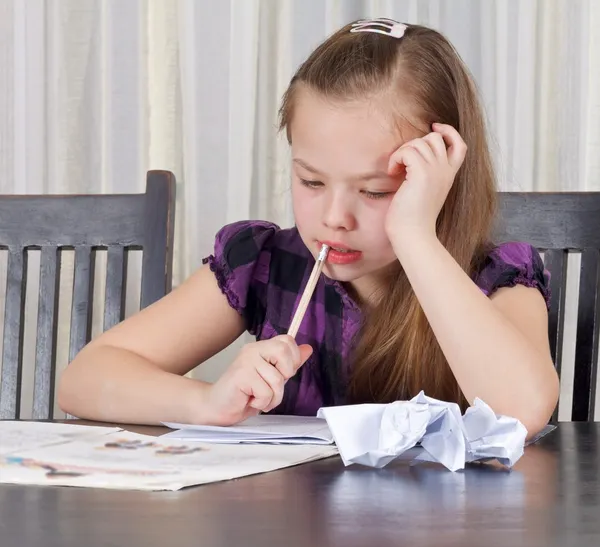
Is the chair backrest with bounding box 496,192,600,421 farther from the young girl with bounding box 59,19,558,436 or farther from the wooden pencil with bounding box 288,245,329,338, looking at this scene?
the wooden pencil with bounding box 288,245,329,338

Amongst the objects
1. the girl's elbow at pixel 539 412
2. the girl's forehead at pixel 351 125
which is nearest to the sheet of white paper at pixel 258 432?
the girl's elbow at pixel 539 412

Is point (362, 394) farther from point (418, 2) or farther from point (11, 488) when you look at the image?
point (418, 2)

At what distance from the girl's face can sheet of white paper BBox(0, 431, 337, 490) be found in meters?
0.31

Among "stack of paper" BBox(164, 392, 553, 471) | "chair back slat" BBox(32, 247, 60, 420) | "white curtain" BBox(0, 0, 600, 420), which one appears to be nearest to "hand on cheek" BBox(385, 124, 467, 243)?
"stack of paper" BBox(164, 392, 553, 471)

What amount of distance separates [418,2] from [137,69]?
559 millimetres

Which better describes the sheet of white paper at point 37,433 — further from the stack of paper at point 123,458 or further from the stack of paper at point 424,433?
the stack of paper at point 424,433

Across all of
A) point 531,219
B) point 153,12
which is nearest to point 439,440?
point 531,219

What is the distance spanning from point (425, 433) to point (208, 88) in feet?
4.23

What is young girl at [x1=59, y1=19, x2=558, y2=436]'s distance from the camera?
970 mm

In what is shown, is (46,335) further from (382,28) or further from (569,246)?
(569,246)

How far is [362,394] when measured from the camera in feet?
4.01

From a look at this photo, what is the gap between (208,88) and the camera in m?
1.92

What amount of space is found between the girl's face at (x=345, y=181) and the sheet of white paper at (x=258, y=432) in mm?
202

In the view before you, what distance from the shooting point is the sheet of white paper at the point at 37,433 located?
797 millimetres
